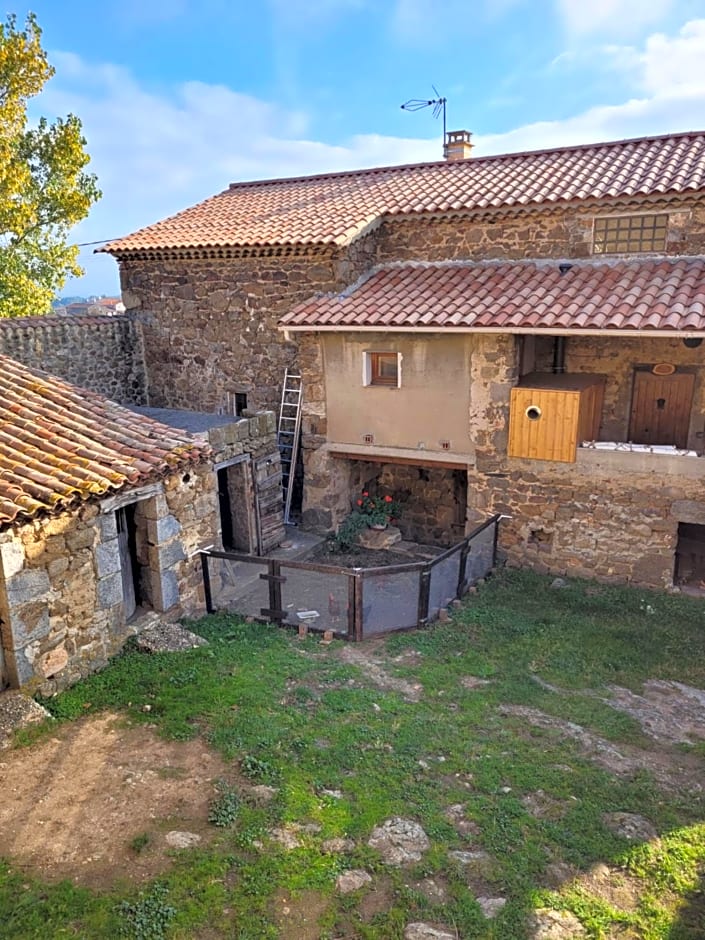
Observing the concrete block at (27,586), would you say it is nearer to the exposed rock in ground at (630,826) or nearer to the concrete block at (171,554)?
the concrete block at (171,554)

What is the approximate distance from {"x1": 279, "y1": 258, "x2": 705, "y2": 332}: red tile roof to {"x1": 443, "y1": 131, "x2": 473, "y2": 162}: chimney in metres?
6.49

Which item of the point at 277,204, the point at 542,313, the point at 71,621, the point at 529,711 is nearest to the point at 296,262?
the point at 277,204

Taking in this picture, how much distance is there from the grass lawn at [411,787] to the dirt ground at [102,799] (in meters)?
0.11

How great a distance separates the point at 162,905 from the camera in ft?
15.1

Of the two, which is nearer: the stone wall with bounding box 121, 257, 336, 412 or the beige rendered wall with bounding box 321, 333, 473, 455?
the beige rendered wall with bounding box 321, 333, 473, 455

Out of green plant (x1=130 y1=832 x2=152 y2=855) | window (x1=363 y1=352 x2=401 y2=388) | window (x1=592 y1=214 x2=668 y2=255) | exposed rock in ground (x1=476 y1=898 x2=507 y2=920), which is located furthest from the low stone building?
window (x1=592 y1=214 x2=668 y2=255)

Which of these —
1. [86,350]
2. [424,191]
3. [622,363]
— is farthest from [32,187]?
[622,363]

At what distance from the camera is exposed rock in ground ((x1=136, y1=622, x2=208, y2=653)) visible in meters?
8.16

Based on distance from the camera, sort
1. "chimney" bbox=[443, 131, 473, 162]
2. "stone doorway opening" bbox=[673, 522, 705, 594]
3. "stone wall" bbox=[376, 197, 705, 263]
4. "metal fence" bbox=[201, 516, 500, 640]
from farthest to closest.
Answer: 1. "chimney" bbox=[443, 131, 473, 162]
2. "stone doorway opening" bbox=[673, 522, 705, 594]
3. "stone wall" bbox=[376, 197, 705, 263]
4. "metal fence" bbox=[201, 516, 500, 640]

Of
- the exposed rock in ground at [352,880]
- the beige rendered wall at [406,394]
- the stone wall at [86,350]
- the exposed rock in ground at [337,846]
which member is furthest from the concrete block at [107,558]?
the stone wall at [86,350]

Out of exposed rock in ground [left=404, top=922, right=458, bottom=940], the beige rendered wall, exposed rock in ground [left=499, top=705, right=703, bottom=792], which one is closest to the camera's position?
exposed rock in ground [left=404, top=922, right=458, bottom=940]

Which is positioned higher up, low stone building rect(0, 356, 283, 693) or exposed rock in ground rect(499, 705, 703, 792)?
low stone building rect(0, 356, 283, 693)

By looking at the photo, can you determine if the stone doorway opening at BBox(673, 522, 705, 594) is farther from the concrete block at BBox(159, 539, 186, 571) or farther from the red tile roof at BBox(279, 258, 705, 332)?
the concrete block at BBox(159, 539, 186, 571)

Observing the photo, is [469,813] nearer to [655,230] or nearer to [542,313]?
[542,313]
